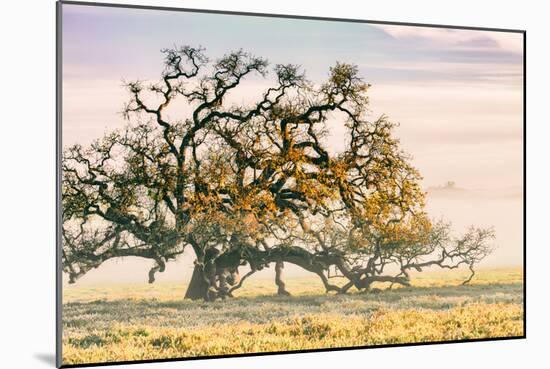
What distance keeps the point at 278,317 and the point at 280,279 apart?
31 cm

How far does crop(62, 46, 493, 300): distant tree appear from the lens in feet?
27.4

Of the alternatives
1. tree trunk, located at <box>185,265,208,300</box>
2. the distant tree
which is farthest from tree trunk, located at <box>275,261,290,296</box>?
tree trunk, located at <box>185,265,208,300</box>

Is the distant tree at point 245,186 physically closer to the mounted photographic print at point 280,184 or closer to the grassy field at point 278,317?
the mounted photographic print at point 280,184

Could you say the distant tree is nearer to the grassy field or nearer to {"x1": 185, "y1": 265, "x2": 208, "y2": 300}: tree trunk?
{"x1": 185, "y1": 265, "x2": 208, "y2": 300}: tree trunk

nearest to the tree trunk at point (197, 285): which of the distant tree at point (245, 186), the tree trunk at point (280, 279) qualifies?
the distant tree at point (245, 186)

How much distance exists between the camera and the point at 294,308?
8.76 meters

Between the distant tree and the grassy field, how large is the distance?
135mm

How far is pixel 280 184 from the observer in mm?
8734

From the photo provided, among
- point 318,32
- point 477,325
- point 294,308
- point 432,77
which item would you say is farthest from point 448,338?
point 318,32

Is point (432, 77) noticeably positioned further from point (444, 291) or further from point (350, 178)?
point (444, 291)

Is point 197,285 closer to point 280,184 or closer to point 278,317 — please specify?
point 278,317

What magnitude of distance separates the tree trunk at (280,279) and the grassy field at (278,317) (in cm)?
6

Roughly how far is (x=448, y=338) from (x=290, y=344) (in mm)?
1445

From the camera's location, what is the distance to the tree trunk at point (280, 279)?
28.6 feet
